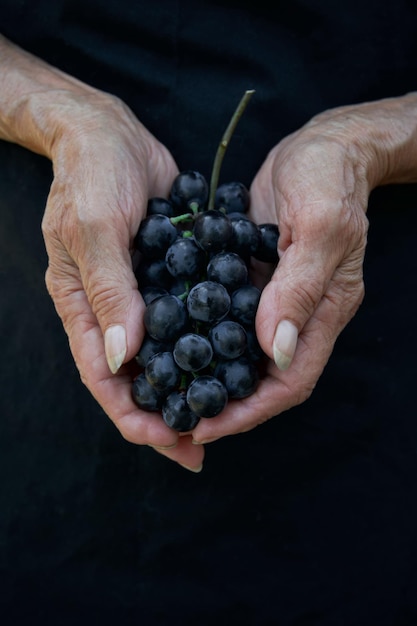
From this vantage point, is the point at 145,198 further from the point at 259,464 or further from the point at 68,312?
the point at 259,464

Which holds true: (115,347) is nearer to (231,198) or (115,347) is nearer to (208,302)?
(208,302)

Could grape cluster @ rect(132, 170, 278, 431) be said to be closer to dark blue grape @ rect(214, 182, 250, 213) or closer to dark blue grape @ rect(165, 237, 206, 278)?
dark blue grape @ rect(165, 237, 206, 278)

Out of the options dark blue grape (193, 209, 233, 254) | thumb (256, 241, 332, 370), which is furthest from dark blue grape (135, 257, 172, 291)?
thumb (256, 241, 332, 370)

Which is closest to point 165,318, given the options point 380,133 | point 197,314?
point 197,314

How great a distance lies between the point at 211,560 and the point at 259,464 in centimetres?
29

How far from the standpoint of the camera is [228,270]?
1.11m

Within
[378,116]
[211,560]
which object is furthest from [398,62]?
[211,560]

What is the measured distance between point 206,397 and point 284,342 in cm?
18

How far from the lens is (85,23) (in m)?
1.48

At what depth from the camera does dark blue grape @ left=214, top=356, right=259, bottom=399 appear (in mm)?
1123

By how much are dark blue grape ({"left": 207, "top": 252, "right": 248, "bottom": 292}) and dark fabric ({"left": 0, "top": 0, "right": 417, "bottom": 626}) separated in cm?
49

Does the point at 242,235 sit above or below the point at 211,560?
above

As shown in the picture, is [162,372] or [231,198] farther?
[231,198]

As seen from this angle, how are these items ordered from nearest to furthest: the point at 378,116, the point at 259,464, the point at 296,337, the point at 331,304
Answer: the point at 296,337 < the point at 331,304 < the point at 378,116 < the point at 259,464
